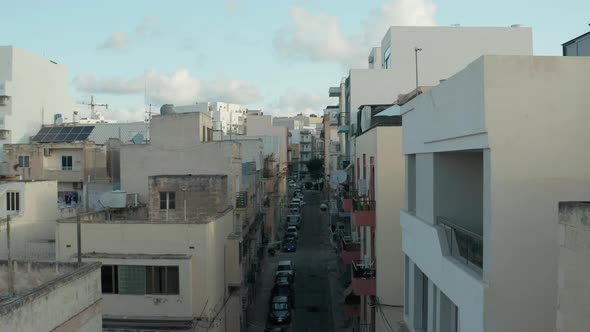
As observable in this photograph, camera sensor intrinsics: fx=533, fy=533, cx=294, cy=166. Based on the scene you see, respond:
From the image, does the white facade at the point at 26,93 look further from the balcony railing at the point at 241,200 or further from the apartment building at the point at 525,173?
the apartment building at the point at 525,173

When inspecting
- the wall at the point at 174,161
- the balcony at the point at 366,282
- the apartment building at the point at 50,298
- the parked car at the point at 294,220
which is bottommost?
the parked car at the point at 294,220

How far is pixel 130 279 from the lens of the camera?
19.7 m

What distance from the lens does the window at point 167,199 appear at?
2556 cm

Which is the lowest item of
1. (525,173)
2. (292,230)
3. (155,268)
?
(292,230)

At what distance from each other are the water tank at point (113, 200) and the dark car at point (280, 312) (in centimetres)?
1035

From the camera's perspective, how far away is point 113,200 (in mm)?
25672

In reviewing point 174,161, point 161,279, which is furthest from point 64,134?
point 161,279

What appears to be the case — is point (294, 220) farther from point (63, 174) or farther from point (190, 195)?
point (190, 195)

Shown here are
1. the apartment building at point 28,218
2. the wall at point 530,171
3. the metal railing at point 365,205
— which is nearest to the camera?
the wall at point 530,171

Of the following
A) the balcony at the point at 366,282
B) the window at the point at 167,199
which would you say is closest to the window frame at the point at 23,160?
the window at the point at 167,199

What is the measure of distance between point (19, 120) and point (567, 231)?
170ft

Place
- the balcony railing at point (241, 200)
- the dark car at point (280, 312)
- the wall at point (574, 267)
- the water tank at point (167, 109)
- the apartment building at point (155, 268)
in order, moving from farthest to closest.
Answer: the water tank at point (167, 109)
the dark car at point (280, 312)
the balcony railing at point (241, 200)
the apartment building at point (155, 268)
the wall at point (574, 267)

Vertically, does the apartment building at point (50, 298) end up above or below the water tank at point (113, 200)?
below

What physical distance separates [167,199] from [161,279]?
663cm
